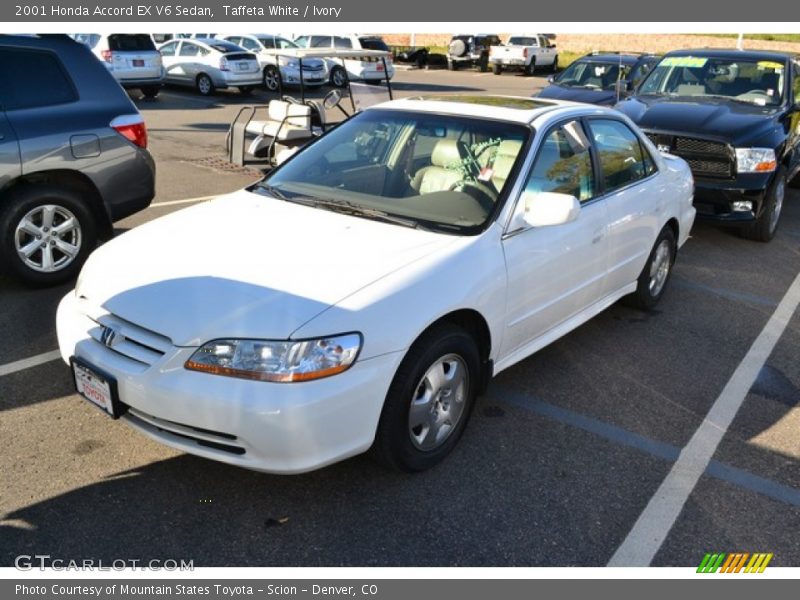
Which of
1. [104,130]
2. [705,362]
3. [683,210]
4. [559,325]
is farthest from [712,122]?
[104,130]

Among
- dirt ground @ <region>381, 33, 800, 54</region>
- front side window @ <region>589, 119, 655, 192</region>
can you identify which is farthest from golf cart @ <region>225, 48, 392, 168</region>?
dirt ground @ <region>381, 33, 800, 54</region>

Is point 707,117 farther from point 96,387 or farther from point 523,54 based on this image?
point 523,54

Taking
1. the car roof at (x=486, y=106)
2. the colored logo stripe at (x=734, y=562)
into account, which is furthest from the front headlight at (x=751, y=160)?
the colored logo stripe at (x=734, y=562)

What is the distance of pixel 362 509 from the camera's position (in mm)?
2994

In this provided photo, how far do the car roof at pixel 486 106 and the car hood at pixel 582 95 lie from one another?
23.1 feet

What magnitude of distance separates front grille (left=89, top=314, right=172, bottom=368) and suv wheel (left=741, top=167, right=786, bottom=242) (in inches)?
250

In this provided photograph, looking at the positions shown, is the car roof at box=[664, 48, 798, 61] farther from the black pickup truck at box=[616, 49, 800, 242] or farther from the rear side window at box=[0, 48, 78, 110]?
the rear side window at box=[0, 48, 78, 110]

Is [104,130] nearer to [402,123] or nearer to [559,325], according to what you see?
[402,123]

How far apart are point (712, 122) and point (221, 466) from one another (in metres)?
6.22

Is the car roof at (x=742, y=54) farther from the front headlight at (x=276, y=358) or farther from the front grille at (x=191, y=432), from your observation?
the front grille at (x=191, y=432)

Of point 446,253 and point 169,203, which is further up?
point 446,253

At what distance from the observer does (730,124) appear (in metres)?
7.09

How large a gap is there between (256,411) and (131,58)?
16521 millimetres

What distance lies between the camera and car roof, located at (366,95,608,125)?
396 cm
